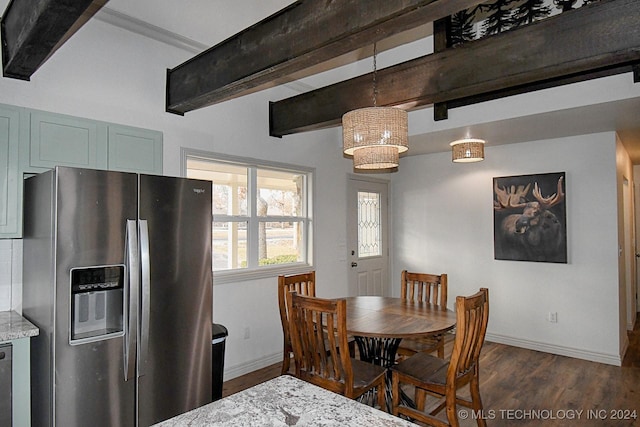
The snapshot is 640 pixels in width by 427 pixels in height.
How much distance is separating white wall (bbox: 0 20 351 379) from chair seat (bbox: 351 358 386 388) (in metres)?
1.46

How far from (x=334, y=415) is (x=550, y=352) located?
4.33m

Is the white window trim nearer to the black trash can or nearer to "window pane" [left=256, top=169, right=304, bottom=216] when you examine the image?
"window pane" [left=256, top=169, right=304, bottom=216]

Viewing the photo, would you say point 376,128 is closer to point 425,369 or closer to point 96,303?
point 425,369

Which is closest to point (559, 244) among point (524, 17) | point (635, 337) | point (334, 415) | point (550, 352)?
point (550, 352)

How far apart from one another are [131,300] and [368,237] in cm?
377

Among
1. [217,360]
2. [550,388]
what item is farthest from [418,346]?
[217,360]

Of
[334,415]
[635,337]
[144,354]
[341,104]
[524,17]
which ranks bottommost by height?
[635,337]

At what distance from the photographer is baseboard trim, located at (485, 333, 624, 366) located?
4.06 meters

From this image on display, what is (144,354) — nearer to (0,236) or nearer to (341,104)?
(0,236)

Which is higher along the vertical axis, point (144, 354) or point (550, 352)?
point (144, 354)

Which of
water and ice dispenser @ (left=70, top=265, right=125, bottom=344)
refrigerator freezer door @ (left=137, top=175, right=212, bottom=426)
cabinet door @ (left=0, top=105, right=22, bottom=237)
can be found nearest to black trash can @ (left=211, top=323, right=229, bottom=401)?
refrigerator freezer door @ (left=137, top=175, right=212, bottom=426)

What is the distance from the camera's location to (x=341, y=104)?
3379 millimetres

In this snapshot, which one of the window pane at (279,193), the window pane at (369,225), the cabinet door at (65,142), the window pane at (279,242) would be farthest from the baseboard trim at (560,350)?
the cabinet door at (65,142)

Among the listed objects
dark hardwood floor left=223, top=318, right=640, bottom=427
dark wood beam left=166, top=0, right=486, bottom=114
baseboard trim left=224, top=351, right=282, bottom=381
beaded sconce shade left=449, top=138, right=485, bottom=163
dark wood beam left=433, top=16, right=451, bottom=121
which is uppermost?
dark wood beam left=433, top=16, right=451, bottom=121
